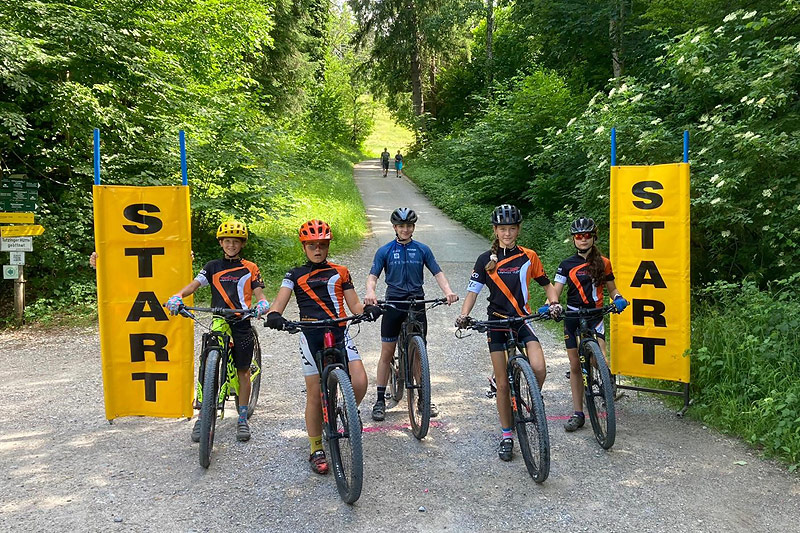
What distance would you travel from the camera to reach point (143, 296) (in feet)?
17.3

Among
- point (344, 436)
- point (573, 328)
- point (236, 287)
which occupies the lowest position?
point (344, 436)

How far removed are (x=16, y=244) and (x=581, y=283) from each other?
9.03 m

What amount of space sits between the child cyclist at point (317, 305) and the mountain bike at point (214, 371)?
625 millimetres

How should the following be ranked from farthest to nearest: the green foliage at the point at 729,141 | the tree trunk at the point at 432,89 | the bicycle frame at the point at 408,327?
the tree trunk at the point at 432,89
the green foliage at the point at 729,141
the bicycle frame at the point at 408,327

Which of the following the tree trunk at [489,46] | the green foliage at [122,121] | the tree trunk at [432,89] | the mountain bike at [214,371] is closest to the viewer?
the mountain bike at [214,371]

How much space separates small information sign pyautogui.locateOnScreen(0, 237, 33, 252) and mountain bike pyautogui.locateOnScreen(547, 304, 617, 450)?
29.2ft

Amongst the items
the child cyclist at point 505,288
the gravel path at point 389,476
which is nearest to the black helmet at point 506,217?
the child cyclist at point 505,288

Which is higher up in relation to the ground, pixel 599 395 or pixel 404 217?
pixel 404 217

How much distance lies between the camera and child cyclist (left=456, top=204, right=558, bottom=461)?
4809 mm

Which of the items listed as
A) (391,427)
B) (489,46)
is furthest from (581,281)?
(489,46)

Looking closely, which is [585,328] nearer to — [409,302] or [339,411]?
[409,302]

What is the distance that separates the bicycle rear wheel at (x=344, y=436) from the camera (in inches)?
157

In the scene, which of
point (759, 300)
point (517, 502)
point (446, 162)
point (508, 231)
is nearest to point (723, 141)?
point (759, 300)

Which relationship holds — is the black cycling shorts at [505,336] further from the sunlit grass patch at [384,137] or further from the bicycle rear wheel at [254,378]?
the sunlit grass patch at [384,137]
